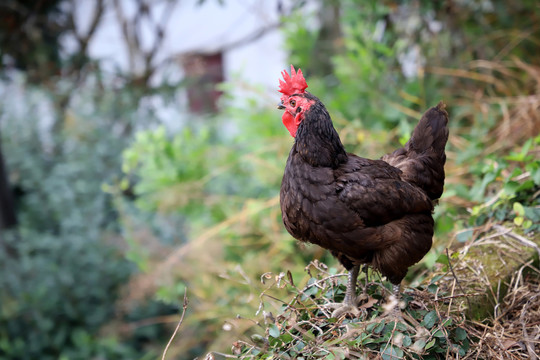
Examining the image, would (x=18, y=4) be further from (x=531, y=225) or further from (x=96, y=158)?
(x=531, y=225)

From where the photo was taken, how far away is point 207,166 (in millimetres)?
4227

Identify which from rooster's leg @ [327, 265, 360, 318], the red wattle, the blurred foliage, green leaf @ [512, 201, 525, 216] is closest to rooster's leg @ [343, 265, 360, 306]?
rooster's leg @ [327, 265, 360, 318]

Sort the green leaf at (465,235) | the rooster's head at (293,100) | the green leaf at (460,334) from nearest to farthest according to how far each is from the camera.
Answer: the green leaf at (460,334) < the rooster's head at (293,100) < the green leaf at (465,235)

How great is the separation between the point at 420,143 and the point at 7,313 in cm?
388

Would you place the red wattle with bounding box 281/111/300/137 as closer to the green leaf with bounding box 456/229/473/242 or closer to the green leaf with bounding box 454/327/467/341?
the green leaf with bounding box 454/327/467/341

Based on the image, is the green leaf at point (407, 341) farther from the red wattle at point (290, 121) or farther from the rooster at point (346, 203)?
the red wattle at point (290, 121)

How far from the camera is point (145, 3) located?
677 centimetres

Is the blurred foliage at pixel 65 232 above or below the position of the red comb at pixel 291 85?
below

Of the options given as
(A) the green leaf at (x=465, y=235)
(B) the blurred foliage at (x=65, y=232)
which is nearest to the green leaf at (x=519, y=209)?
(A) the green leaf at (x=465, y=235)

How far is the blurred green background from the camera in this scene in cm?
370

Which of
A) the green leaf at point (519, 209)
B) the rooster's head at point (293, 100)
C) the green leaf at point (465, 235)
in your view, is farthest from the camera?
the green leaf at point (465, 235)

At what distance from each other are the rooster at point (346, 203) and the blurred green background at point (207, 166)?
84cm

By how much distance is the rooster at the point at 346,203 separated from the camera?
1.79 metres

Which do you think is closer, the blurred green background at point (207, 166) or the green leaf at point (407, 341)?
the green leaf at point (407, 341)
